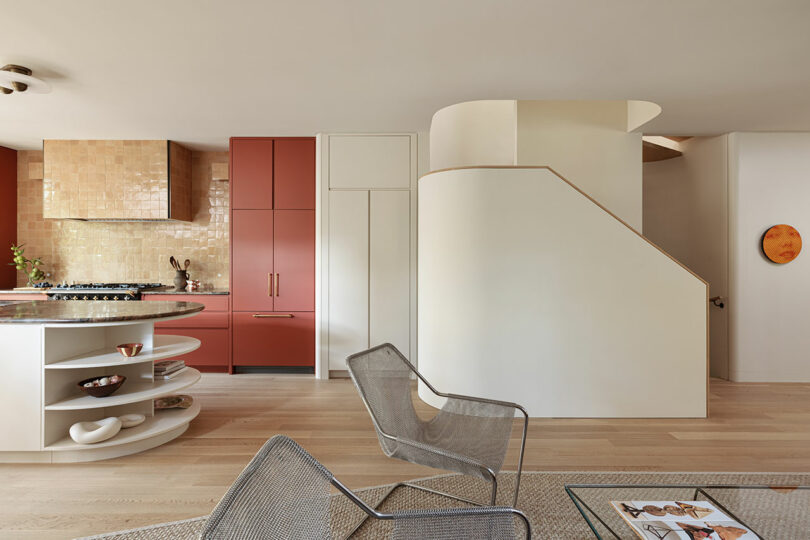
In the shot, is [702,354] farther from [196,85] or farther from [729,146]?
[196,85]

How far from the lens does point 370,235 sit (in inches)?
183

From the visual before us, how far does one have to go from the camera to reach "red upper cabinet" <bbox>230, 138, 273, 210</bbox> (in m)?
4.86

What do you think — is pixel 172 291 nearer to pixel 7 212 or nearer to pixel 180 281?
pixel 180 281

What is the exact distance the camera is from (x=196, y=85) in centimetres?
339

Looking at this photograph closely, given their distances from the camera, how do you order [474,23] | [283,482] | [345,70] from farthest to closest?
[345,70] < [474,23] < [283,482]

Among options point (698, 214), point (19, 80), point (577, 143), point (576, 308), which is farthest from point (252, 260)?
point (698, 214)

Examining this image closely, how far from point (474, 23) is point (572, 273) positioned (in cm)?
198

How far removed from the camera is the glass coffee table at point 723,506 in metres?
1.38

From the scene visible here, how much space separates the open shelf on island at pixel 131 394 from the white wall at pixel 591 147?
3646 millimetres

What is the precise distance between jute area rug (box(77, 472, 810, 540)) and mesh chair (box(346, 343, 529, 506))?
138mm

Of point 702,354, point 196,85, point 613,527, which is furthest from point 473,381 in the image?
point 196,85

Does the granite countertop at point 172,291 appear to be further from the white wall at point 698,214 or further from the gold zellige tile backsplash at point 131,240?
the white wall at point 698,214

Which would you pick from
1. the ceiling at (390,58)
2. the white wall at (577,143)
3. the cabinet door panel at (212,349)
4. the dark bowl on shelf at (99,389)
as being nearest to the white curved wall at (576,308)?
the ceiling at (390,58)

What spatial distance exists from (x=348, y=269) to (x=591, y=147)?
9.30 feet
